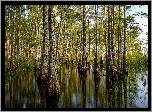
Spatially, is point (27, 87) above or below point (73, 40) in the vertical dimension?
below

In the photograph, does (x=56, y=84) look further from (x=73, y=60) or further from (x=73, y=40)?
(x=73, y=40)

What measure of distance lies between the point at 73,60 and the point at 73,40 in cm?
334

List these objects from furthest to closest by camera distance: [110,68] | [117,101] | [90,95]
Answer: [110,68], [90,95], [117,101]

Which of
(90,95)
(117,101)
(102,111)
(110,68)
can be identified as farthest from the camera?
(110,68)

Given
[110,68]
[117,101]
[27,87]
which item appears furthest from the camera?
[110,68]

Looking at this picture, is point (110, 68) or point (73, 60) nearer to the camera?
point (110, 68)

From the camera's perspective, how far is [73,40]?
36.6 metres

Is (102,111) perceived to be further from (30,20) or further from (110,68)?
(30,20)
